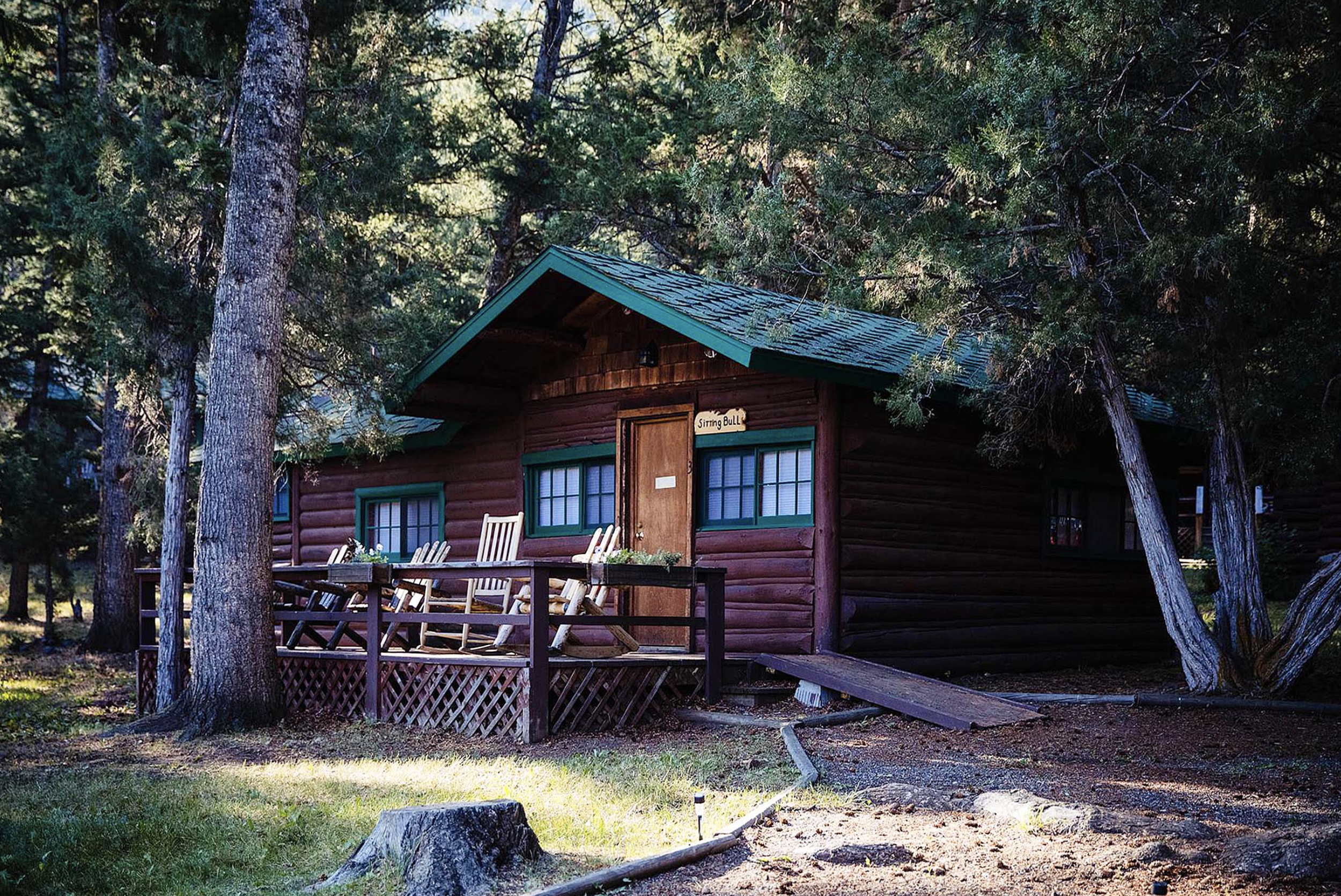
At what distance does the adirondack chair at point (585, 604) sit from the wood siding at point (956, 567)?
213cm

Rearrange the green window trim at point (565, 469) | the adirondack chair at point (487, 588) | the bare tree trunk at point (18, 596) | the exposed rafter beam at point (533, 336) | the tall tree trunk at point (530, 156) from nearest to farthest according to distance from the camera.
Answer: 1. the adirondack chair at point (487, 588)
2. the exposed rafter beam at point (533, 336)
3. the green window trim at point (565, 469)
4. the tall tree trunk at point (530, 156)
5. the bare tree trunk at point (18, 596)

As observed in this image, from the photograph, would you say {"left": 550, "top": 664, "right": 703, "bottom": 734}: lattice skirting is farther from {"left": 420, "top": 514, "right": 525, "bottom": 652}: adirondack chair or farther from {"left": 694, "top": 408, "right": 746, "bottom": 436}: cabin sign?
{"left": 694, "top": 408, "right": 746, "bottom": 436}: cabin sign

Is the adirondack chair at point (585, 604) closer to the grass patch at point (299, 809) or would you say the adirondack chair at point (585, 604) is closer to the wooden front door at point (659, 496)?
the wooden front door at point (659, 496)

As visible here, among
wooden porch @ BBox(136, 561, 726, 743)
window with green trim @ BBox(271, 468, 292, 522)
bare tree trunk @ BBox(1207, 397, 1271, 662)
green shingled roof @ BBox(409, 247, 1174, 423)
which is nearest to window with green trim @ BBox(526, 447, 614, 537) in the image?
green shingled roof @ BBox(409, 247, 1174, 423)

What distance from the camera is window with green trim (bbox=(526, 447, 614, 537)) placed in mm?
13336

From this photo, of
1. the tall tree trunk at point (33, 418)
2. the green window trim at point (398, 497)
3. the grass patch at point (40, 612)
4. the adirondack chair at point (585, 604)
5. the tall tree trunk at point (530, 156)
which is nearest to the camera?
the adirondack chair at point (585, 604)

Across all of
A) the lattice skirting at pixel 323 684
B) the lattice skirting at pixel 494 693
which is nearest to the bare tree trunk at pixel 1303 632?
the lattice skirting at pixel 494 693

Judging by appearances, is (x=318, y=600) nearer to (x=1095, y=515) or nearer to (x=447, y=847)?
(x=447, y=847)

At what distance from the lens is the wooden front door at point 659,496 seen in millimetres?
12523

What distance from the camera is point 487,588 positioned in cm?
1353

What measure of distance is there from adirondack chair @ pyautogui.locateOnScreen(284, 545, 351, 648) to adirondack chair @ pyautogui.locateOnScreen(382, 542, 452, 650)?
575 millimetres

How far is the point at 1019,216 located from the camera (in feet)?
31.7

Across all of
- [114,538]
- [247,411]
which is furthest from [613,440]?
[114,538]

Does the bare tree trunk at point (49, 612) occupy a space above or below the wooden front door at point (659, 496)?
below
